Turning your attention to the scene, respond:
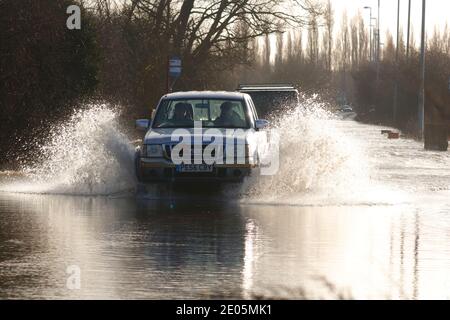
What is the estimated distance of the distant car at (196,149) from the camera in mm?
19406

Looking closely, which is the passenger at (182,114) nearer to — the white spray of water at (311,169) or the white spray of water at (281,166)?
the white spray of water at (281,166)

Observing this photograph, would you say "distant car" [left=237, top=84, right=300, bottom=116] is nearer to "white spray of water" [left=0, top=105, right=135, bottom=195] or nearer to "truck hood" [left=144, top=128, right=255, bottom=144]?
"white spray of water" [left=0, top=105, right=135, bottom=195]

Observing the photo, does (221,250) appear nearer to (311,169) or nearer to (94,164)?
(311,169)

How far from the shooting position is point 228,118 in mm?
21078

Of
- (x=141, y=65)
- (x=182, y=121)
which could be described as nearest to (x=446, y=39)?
(x=141, y=65)

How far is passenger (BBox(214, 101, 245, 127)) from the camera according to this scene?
20969mm

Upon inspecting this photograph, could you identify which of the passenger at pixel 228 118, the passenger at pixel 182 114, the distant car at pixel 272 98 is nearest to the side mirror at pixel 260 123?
the passenger at pixel 228 118

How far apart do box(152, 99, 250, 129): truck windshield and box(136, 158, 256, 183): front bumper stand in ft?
4.22

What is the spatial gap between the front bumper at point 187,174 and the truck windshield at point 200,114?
1285 mm

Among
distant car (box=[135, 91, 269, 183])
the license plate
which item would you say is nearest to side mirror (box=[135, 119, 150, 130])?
distant car (box=[135, 91, 269, 183])

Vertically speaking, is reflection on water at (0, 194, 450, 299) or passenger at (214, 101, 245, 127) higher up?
passenger at (214, 101, 245, 127)

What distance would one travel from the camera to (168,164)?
1948 centimetres

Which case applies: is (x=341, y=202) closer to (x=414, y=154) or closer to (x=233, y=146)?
(x=233, y=146)

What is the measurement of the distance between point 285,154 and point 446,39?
127012 mm
